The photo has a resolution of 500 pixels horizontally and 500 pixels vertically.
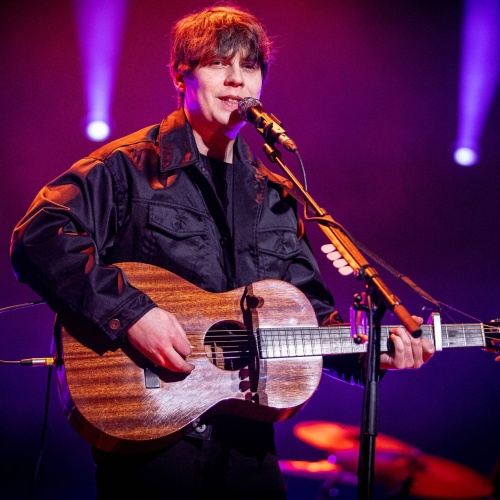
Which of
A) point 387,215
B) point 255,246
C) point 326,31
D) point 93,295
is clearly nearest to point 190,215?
point 255,246

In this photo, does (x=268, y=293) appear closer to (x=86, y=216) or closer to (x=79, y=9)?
(x=86, y=216)

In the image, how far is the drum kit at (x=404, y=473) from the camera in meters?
3.38

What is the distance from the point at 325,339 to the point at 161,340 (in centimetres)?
77

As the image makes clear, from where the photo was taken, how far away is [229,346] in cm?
263

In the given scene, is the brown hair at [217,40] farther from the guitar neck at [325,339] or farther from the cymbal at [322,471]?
the cymbal at [322,471]

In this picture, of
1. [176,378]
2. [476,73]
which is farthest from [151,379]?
[476,73]

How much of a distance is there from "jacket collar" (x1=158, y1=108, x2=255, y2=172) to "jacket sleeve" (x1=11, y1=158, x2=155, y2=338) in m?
0.49

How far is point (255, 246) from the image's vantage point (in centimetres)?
305

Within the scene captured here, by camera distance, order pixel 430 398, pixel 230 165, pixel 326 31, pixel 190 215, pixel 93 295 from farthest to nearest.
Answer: pixel 326 31
pixel 430 398
pixel 230 165
pixel 190 215
pixel 93 295

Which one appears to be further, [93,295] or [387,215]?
[387,215]

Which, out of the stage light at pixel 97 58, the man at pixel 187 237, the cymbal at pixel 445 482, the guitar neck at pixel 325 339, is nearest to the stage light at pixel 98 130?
the stage light at pixel 97 58

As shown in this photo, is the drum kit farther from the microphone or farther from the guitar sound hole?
the microphone

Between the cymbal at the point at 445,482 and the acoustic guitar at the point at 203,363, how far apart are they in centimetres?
94

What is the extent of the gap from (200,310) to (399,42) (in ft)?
13.5
